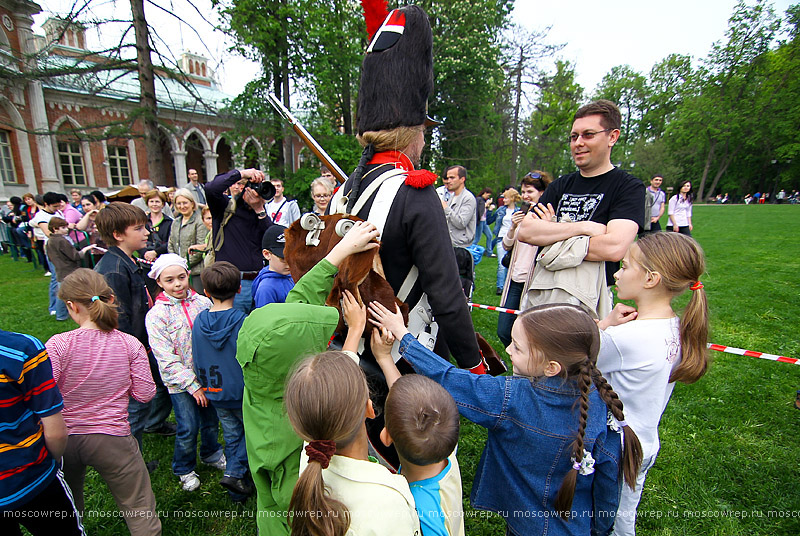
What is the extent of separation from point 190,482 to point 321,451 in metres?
2.27

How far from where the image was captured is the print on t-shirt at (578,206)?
8.00 feet

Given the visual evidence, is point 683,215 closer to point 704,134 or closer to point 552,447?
point 552,447

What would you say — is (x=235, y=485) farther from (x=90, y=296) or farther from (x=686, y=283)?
(x=686, y=283)

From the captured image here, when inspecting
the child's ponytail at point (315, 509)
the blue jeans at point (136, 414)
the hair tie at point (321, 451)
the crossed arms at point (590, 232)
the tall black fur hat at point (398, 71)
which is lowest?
the blue jeans at point (136, 414)

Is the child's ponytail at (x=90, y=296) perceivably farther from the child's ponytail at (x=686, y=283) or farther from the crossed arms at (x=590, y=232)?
the child's ponytail at (x=686, y=283)

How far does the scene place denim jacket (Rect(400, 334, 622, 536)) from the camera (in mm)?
1458

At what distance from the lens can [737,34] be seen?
36656 mm

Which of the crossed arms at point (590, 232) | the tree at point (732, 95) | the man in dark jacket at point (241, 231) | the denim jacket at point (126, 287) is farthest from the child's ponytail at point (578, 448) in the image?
the tree at point (732, 95)

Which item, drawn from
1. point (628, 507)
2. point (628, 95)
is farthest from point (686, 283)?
point (628, 95)

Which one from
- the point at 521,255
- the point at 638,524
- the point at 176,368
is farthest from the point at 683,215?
the point at 176,368

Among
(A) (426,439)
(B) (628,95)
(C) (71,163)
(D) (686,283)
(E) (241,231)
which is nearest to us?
(A) (426,439)

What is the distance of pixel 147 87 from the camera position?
9906 mm

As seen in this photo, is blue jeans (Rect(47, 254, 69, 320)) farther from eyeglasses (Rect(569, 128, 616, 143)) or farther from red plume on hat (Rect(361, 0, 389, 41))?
eyeglasses (Rect(569, 128, 616, 143))

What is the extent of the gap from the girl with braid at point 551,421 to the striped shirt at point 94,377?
63.6 inches
